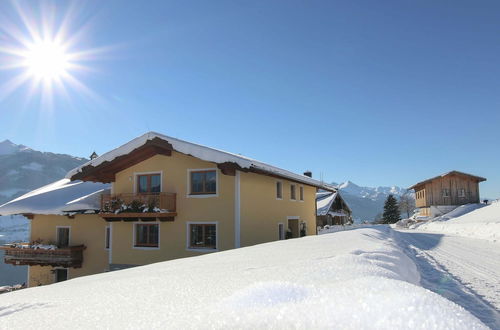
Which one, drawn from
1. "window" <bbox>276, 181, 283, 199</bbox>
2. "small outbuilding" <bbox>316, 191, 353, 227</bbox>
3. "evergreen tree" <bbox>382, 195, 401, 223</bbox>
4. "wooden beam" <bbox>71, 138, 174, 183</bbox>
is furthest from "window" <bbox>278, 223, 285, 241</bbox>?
"evergreen tree" <bbox>382, 195, 401, 223</bbox>

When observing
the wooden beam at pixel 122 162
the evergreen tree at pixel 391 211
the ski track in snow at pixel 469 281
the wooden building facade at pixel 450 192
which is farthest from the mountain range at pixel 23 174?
the ski track in snow at pixel 469 281

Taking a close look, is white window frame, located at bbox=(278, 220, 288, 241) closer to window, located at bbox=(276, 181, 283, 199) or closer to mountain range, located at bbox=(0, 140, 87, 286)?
window, located at bbox=(276, 181, 283, 199)

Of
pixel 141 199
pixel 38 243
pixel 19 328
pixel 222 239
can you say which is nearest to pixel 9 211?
pixel 38 243

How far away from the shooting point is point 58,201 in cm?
1984

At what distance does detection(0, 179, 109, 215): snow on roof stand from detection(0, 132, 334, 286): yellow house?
6 centimetres

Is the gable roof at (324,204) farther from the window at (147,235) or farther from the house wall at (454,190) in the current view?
the window at (147,235)

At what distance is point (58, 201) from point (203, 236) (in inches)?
398

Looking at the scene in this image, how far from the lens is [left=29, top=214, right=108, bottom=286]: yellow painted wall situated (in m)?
19.2

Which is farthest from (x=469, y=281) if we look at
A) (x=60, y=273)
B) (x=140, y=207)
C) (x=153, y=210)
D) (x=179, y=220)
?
(x=60, y=273)

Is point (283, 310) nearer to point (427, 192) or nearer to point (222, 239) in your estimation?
point (222, 239)

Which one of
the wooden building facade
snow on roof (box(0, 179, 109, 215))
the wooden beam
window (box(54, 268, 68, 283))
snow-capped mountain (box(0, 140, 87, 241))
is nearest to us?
the wooden beam

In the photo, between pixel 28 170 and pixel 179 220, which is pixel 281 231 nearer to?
pixel 179 220

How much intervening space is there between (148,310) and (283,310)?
3.67 ft

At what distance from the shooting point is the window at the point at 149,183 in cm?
1711
